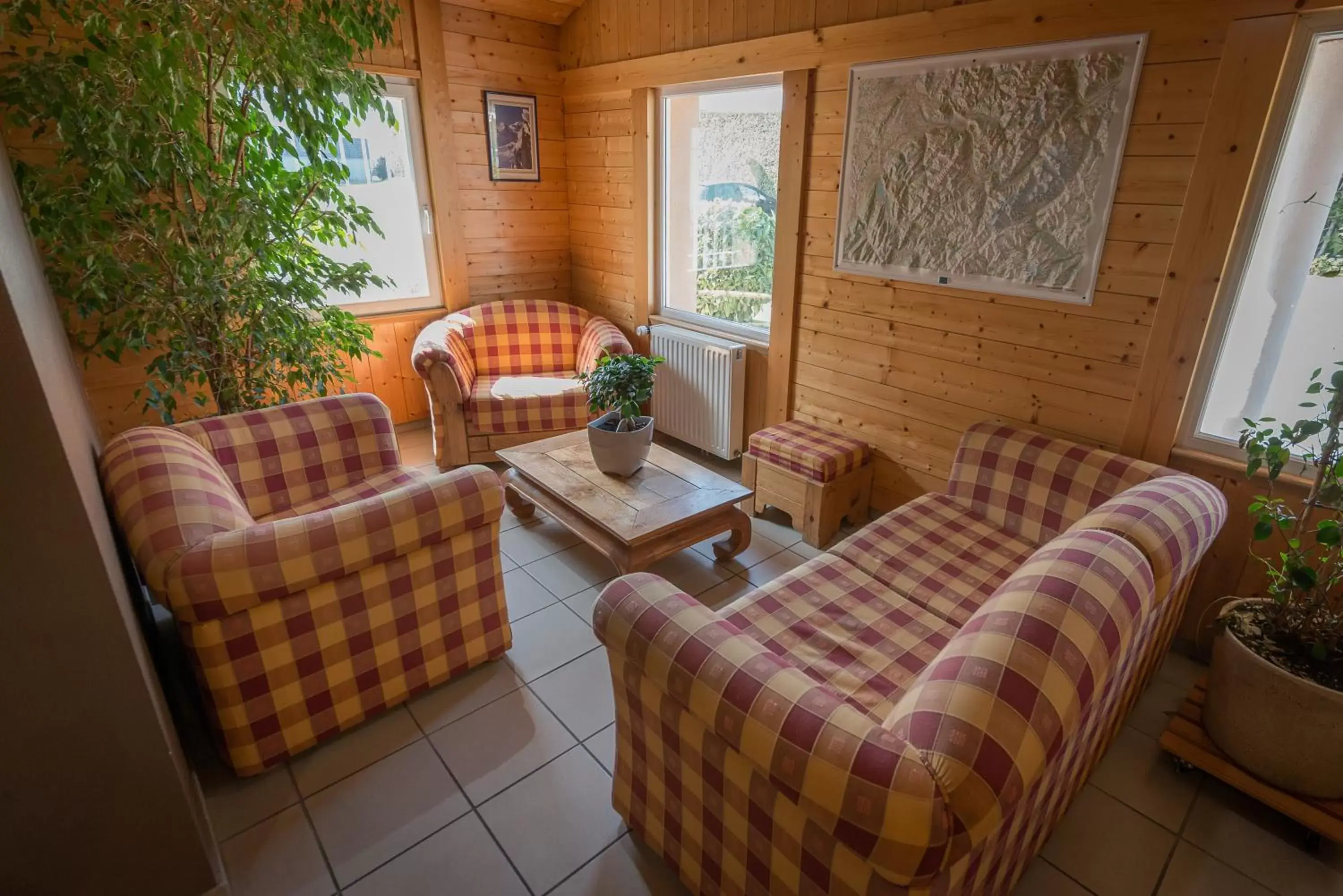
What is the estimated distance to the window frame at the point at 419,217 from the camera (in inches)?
151

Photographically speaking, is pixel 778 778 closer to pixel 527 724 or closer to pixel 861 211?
pixel 527 724

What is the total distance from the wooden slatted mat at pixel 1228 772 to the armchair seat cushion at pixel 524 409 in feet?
9.17

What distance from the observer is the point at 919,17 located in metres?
2.44

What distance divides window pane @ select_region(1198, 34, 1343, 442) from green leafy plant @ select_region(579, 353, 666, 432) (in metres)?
1.89

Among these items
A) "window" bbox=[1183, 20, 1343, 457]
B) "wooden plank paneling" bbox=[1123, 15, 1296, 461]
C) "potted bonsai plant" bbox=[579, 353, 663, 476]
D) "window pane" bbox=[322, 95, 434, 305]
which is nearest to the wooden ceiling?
"window pane" bbox=[322, 95, 434, 305]

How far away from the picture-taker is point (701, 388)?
3695 millimetres

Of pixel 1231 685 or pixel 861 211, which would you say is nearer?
pixel 1231 685

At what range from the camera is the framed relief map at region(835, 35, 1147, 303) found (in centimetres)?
213

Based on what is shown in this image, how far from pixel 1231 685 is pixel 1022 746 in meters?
1.20

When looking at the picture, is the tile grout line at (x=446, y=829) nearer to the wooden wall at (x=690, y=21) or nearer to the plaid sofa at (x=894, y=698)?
the plaid sofa at (x=894, y=698)

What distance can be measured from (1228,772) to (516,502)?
2669mm

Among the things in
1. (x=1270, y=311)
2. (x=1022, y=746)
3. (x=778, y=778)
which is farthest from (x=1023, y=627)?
(x=1270, y=311)

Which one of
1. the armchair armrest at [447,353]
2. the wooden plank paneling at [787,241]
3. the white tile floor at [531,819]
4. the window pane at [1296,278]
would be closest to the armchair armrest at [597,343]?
the armchair armrest at [447,353]

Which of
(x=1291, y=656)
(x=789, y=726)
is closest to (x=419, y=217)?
(x=789, y=726)
